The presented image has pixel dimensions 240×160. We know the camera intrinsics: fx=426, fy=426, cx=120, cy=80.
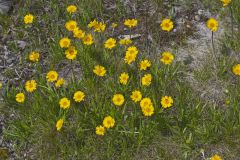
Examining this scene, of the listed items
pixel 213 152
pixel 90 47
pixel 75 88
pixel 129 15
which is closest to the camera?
pixel 213 152

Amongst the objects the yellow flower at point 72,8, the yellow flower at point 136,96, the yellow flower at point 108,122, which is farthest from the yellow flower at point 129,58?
the yellow flower at point 72,8

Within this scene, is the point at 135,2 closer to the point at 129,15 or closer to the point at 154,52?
the point at 129,15

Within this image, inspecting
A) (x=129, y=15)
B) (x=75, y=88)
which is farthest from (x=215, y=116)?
(x=129, y=15)

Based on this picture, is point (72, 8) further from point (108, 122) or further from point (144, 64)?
point (108, 122)

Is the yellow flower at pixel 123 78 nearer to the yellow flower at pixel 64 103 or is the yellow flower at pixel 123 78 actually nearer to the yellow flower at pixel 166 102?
the yellow flower at pixel 166 102

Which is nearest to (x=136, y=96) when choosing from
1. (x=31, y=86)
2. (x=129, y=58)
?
(x=129, y=58)
